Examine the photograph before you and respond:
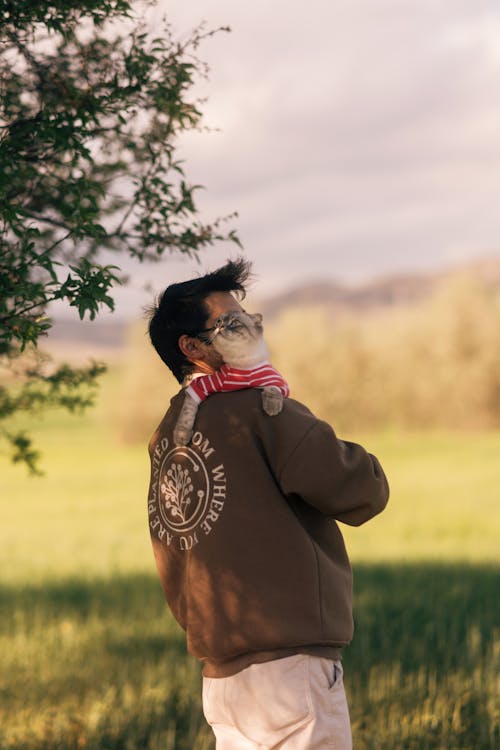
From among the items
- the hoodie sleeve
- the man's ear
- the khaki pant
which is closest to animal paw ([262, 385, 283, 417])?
the hoodie sleeve

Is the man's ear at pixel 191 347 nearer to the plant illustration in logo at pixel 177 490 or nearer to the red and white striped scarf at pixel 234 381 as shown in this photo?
the red and white striped scarf at pixel 234 381

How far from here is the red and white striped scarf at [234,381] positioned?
3.43m

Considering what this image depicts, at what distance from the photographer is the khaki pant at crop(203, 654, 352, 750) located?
328 centimetres

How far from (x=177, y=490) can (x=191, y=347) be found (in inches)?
20.3

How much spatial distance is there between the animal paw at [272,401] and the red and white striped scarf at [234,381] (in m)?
0.09

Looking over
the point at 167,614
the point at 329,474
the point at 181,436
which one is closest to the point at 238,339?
the point at 181,436

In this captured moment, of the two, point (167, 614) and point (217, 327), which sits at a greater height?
point (217, 327)

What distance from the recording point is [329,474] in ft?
10.6

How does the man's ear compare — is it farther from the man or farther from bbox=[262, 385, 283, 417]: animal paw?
bbox=[262, 385, 283, 417]: animal paw

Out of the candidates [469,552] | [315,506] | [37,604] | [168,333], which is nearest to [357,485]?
[315,506]


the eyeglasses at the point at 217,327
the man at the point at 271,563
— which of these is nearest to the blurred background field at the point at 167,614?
the eyeglasses at the point at 217,327

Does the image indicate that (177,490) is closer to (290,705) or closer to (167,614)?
(290,705)

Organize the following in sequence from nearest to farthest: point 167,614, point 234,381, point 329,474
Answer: point 329,474, point 234,381, point 167,614

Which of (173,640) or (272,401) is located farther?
(173,640)
